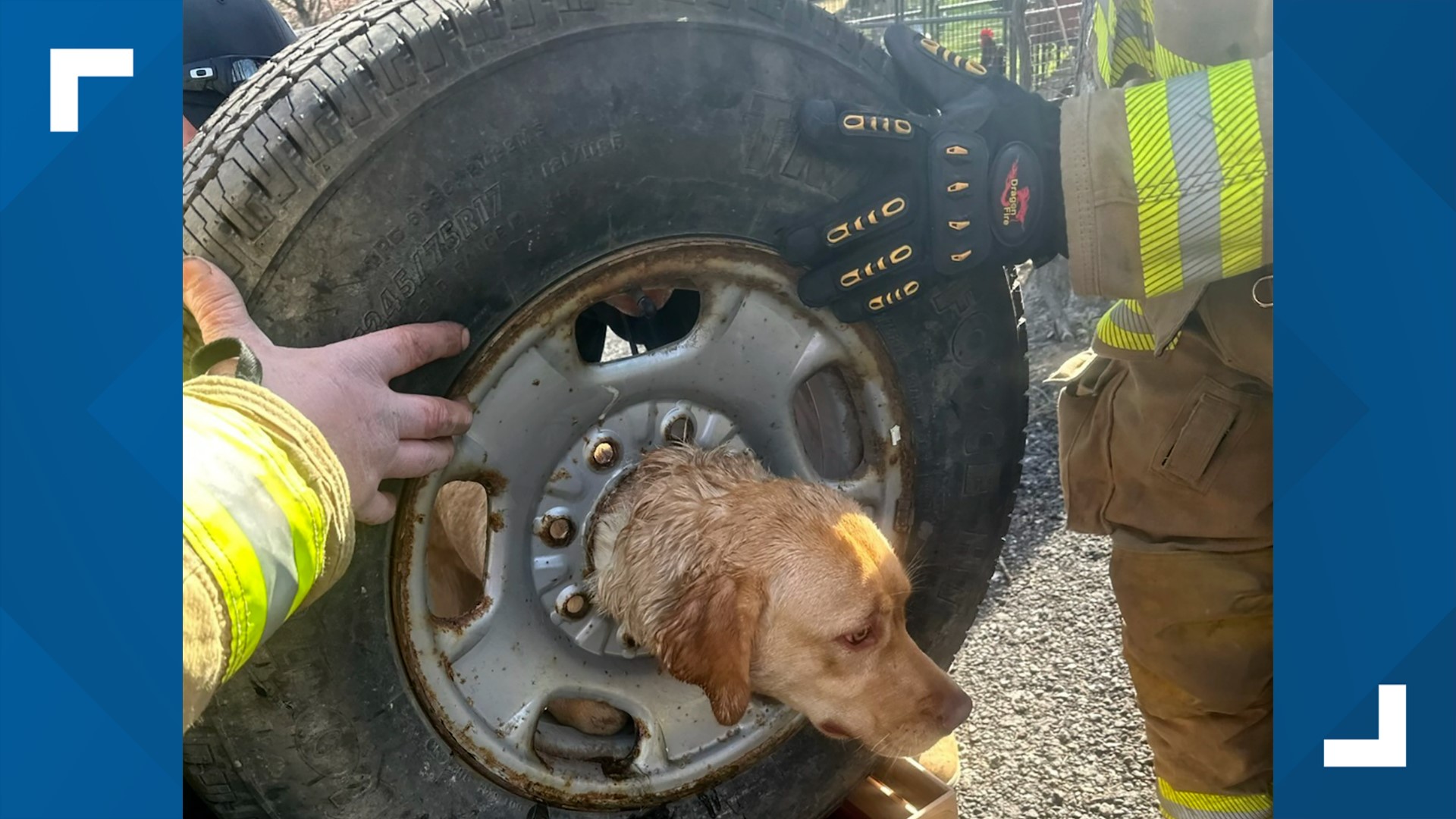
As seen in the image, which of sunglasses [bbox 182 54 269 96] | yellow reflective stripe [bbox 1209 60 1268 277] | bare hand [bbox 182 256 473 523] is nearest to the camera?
bare hand [bbox 182 256 473 523]

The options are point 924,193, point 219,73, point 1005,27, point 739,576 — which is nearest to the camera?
point 924,193

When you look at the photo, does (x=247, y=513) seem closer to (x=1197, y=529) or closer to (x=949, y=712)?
(x=949, y=712)

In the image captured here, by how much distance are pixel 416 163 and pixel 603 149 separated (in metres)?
0.34

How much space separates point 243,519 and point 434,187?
2.45 feet

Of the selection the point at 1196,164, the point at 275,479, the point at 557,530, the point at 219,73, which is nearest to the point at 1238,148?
the point at 1196,164

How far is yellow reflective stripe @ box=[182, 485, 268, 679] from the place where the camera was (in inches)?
45.7

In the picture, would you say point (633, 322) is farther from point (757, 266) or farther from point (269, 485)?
point (269, 485)

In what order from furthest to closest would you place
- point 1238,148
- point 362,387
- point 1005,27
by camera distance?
point 1005,27 < point 1238,148 < point 362,387

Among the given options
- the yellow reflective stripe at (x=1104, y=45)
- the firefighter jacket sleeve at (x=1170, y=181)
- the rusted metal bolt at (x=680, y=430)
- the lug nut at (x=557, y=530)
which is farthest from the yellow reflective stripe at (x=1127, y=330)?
the lug nut at (x=557, y=530)

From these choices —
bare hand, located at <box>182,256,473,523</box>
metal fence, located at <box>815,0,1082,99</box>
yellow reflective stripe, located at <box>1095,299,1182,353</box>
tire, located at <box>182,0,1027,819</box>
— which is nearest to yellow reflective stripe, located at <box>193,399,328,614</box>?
bare hand, located at <box>182,256,473,523</box>

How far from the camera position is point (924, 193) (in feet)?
6.68

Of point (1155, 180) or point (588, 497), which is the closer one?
point (1155, 180)

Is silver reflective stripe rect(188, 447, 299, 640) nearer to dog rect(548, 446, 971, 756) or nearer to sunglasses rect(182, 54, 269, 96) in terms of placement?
dog rect(548, 446, 971, 756)

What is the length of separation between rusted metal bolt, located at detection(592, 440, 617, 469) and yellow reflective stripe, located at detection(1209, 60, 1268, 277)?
4.18 ft
